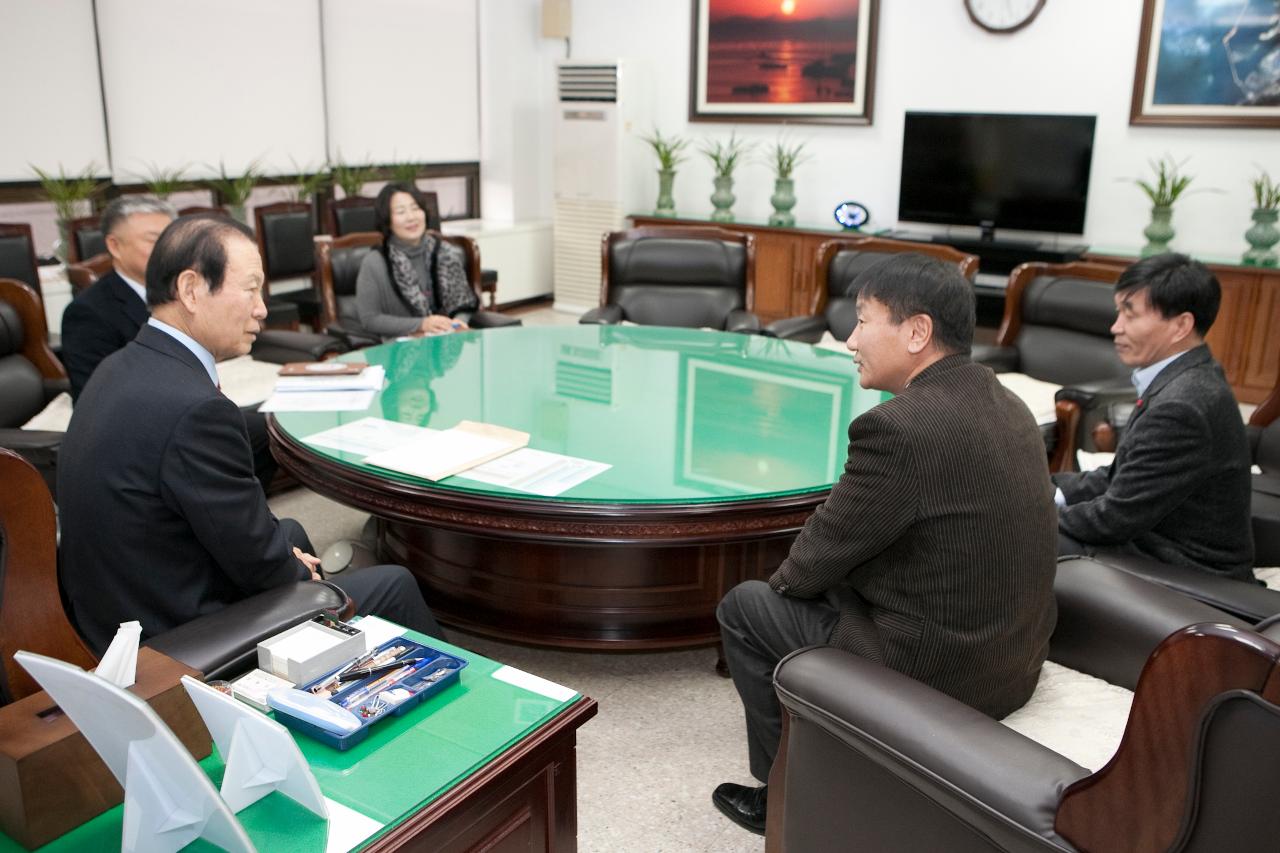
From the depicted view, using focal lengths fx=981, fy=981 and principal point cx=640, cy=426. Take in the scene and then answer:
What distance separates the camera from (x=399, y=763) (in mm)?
1030

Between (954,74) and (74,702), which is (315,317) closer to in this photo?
(954,74)

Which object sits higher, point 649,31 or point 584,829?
point 649,31

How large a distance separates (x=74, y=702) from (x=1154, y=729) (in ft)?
3.12

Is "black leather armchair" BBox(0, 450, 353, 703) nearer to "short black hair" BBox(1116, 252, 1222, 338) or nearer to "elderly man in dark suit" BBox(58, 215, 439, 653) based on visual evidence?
"elderly man in dark suit" BBox(58, 215, 439, 653)

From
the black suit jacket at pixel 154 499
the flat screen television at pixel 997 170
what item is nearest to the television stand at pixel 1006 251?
the flat screen television at pixel 997 170

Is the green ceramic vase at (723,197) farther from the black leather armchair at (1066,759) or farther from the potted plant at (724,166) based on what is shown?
the black leather armchair at (1066,759)

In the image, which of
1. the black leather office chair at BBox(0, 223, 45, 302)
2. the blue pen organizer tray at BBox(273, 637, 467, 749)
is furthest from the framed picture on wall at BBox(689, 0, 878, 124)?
the blue pen organizer tray at BBox(273, 637, 467, 749)

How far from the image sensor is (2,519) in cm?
106

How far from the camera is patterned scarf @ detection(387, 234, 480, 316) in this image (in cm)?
347

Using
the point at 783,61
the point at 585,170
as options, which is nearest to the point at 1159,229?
the point at 783,61

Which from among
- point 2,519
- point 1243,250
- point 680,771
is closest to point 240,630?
point 2,519

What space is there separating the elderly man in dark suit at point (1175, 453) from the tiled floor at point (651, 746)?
0.80 meters

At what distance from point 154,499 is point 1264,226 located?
4.73 m

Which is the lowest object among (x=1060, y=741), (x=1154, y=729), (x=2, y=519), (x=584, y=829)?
(x=584, y=829)
